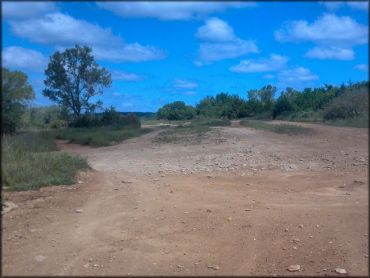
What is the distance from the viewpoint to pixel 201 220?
7676 millimetres

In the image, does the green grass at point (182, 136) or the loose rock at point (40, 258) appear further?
the green grass at point (182, 136)

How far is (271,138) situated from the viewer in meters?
18.6

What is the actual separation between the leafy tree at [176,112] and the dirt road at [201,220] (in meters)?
15.5

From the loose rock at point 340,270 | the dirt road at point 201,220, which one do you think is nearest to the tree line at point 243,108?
the dirt road at point 201,220

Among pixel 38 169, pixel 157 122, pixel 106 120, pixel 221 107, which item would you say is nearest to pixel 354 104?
pixel 38 169

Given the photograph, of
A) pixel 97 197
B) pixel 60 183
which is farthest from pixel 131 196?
pixel 60 183

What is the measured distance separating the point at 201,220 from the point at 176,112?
23639mm

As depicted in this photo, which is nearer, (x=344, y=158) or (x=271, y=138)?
(x=344, y=158)

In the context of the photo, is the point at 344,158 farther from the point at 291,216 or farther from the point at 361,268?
the point at 361,268

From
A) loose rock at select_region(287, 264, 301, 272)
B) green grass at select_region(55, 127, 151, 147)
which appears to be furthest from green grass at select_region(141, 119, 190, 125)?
loose rock at select_region(287, 264, 301, 272)

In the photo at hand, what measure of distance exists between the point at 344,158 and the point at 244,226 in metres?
6.34

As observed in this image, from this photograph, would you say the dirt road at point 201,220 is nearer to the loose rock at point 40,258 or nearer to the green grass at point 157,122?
the loose rock at point 40,258

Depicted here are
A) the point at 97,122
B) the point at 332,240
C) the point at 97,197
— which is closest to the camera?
the point at 332,240

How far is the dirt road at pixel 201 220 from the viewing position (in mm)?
5680
